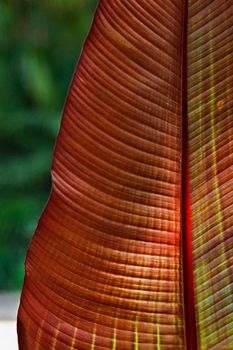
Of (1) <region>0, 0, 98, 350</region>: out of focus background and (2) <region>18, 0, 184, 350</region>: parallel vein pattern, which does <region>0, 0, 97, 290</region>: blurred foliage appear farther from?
(2) <region>18, 0, 184, 350</region>: parallel vein pattern

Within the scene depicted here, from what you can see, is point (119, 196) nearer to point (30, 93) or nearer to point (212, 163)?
point (212, 163)

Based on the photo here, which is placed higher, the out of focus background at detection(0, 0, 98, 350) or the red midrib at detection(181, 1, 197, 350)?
the red midrib at detection(181, 1, 197, 350)

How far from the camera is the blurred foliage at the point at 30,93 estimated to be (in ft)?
7.69

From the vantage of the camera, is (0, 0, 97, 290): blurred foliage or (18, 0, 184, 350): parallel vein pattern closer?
(18, 0, 184, 350): parallel vein pattern

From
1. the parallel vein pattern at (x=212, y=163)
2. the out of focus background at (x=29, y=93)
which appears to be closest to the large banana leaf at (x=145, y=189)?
the parallel vein pattern at (x=212, y=163)

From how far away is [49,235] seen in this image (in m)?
0.47

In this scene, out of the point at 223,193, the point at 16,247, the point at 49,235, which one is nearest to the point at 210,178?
the point at 223,193

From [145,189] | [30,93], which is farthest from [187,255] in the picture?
[30,93]

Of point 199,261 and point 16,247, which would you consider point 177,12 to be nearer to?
point 199,261

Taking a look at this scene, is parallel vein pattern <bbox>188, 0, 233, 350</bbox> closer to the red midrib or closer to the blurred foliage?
the red midrib

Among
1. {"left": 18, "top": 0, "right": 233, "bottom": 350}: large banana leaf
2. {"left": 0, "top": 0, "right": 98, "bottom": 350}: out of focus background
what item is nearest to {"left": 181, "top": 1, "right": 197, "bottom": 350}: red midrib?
{"left": 18, "top": 0, "right": 233, "bottom": 350}: large banana leaf

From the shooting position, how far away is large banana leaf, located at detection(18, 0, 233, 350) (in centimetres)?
45

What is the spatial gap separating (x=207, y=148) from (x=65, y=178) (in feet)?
0.31

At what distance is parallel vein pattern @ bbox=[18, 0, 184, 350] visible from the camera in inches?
17.8
